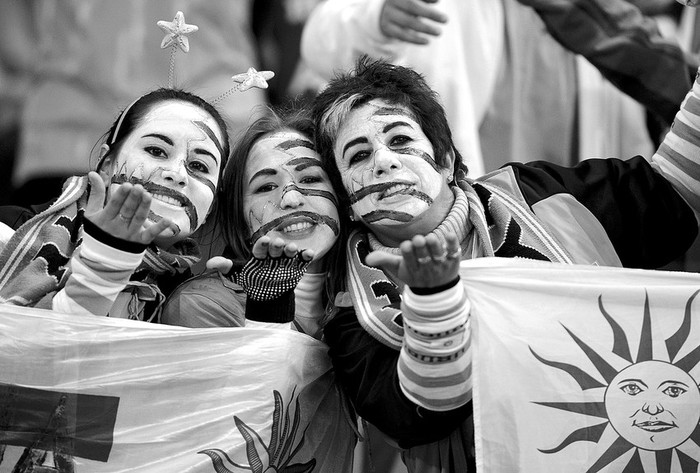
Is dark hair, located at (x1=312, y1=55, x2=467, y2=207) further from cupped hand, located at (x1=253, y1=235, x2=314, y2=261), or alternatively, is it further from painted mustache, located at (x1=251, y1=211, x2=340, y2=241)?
cupped hand, located at (x1=253, y1=235, x2=314, y2=261)

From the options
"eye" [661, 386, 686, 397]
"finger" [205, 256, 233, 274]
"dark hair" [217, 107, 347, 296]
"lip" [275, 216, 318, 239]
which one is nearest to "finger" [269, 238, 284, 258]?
"finger" [205, 256, 233, 274]

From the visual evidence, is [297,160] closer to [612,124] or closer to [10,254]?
[10,254]

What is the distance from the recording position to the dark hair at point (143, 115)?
2482mm

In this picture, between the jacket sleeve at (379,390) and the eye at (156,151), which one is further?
the eye at (156,151)

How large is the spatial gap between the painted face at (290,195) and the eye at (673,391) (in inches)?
35.7

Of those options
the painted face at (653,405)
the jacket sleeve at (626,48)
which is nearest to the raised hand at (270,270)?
the painted face at (653,405)

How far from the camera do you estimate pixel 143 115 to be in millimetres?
2488

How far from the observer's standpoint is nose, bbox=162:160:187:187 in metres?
2.34

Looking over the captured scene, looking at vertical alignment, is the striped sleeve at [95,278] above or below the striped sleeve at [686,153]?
below

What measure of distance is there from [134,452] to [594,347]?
38.5 inches

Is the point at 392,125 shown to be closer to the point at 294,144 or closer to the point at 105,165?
the point at 294,144

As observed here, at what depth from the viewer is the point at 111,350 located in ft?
6.52

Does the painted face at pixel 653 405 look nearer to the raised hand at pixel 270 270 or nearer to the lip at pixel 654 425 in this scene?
the lip at pixel 654 425

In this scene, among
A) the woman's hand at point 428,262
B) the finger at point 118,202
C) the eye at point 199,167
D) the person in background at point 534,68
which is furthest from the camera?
the person in background at point 534,68
